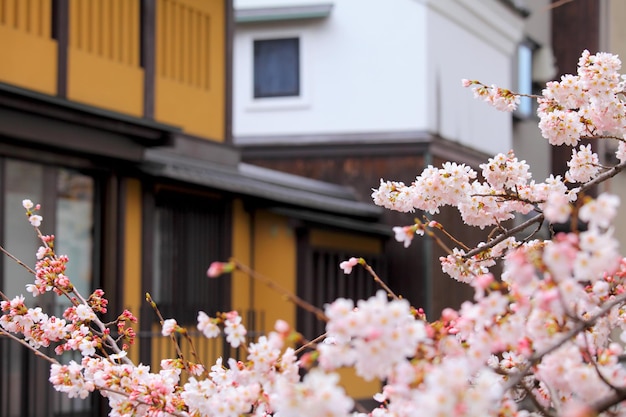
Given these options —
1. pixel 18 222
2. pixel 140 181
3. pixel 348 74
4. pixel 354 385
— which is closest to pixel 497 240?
pixel 18 222

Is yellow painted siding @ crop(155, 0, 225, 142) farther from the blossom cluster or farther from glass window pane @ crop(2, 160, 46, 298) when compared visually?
the blossom cluster

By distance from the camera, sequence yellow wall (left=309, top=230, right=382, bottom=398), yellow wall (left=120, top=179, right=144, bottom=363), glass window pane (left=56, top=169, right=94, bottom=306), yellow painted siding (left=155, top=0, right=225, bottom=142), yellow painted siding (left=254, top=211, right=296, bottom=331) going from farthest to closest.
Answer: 1. yellow wall (left=309, top=230, right=382, bottom=398)
2. yellow painted siding (left=254, top=211, right=296, bottom=331)
3. yellow painted siding (left=155, top=0, right=225, bottom=142)
4. yellow wall (left=120, top=179, right=144, bottom=363)
5. glass window pane (left=56, top=169, right=94, bottom=306)

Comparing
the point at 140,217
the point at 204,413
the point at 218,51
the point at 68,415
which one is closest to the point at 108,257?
the point at 140,217

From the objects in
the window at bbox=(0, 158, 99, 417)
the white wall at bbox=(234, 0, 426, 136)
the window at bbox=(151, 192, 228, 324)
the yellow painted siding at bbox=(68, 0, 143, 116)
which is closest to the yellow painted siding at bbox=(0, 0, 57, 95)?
the yellow painted siding at bbox=(68, 0, 143, 116)

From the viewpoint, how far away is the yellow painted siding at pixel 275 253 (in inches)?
570

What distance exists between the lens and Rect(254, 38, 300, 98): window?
1838 cm

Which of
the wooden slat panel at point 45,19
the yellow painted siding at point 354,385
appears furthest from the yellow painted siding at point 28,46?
the yellow painted siding at point 354,385

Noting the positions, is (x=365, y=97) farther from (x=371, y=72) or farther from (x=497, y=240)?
(x=497, y=240)

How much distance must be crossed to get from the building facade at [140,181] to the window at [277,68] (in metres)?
3.29

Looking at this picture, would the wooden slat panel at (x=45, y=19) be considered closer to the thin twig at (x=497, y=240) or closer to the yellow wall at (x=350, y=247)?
the yellow wall at (x=350, y=247)

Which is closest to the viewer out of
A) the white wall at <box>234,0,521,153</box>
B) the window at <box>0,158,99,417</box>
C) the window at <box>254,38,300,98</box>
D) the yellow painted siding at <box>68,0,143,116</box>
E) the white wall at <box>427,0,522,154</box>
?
the window at <box>0,158,99,417</box>

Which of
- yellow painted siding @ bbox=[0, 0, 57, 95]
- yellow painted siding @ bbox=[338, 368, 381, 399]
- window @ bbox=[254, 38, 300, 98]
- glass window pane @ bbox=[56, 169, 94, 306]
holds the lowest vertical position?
yellow painted siding @ bbox=[338, 368, 381, 399]

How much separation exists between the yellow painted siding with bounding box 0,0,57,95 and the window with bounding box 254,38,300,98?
7833mm

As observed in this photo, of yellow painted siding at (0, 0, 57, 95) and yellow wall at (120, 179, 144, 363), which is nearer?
yellow painted siding at (0, 0, 57, 95)
